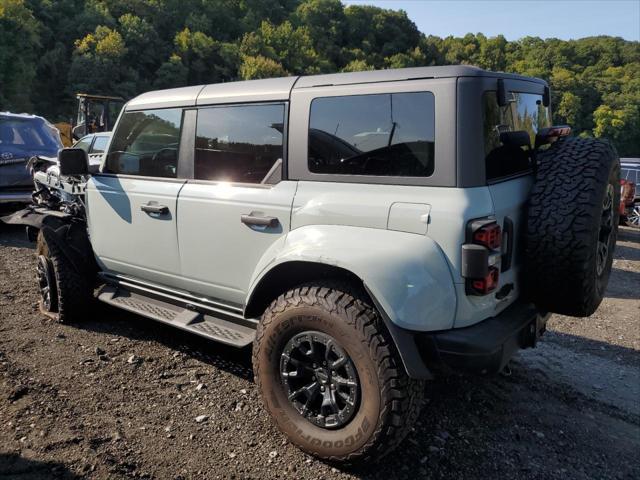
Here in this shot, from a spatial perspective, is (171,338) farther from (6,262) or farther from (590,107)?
(590,107)

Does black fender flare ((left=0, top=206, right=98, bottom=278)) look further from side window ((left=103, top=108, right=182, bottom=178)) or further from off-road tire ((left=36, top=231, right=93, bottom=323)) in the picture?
side window ((left=103, top=108, right=182, bottom=178))

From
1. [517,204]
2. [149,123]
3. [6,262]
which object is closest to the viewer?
[517,204]

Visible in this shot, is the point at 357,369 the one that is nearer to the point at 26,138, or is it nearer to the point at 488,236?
the point at 488,236

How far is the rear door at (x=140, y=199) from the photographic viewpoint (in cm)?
354

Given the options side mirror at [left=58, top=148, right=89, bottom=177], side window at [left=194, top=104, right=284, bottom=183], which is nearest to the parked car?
side mirror at [left=58, top=148, right=89, bottom=177]

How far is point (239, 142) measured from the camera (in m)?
3.20

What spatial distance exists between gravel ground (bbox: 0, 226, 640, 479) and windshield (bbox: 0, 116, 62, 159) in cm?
494

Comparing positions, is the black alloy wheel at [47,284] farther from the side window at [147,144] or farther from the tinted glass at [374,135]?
the tinted glass at [374,135]

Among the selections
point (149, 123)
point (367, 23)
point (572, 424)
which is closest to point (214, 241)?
point (149, 123)

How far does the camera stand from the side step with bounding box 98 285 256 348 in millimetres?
3145

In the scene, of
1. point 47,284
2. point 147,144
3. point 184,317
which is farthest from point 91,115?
point 184,317

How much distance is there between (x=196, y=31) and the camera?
98062 mm

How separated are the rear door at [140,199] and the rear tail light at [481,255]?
205 centimetres

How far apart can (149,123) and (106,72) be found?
69233mm
